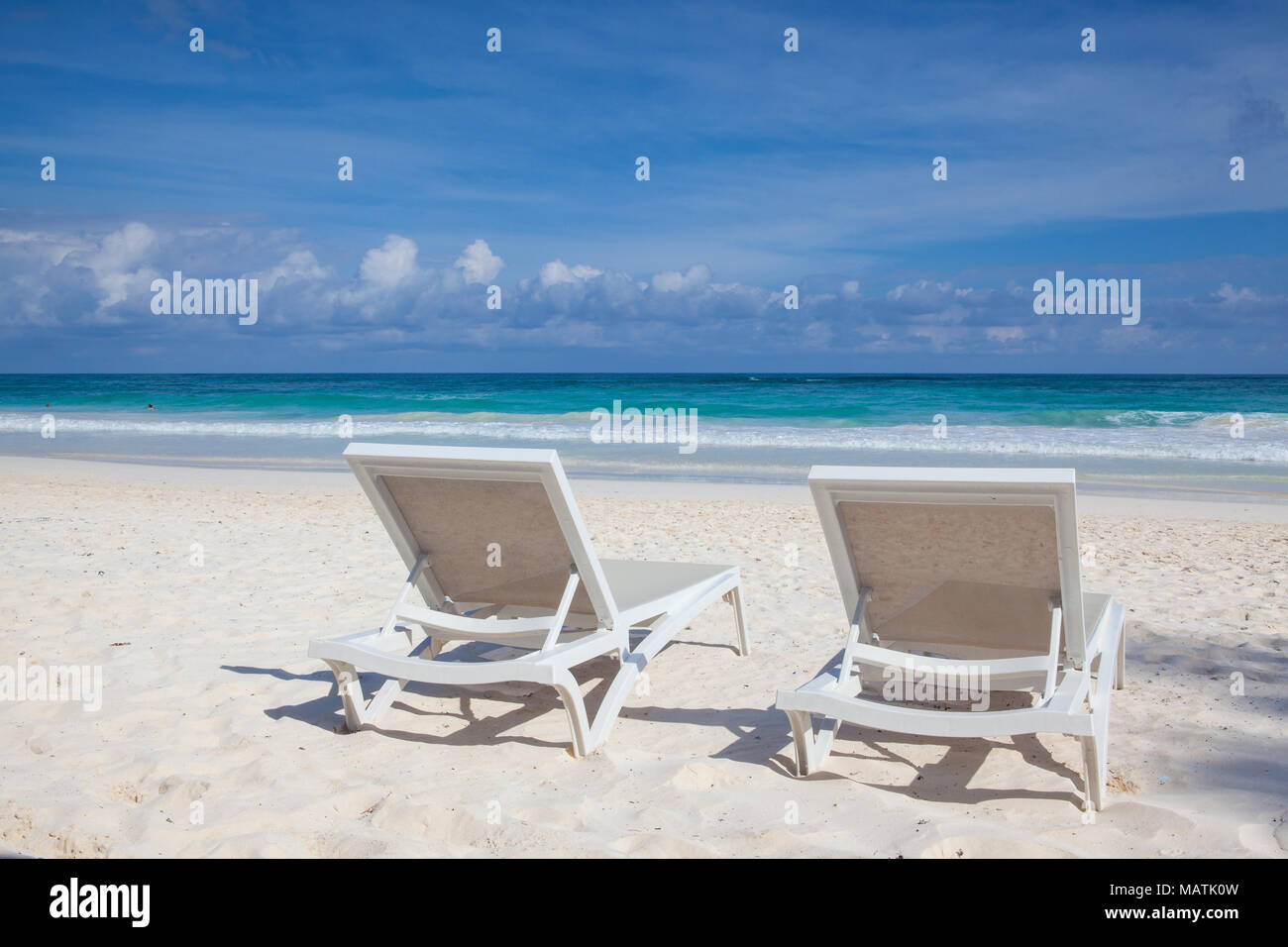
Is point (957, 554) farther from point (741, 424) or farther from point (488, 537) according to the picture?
point (741, 424)

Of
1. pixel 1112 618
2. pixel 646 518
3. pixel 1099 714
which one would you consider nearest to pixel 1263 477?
pixel 646 518

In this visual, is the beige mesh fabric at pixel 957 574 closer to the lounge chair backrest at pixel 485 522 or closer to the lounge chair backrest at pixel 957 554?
the lounge chair backrest at pixel 957 554

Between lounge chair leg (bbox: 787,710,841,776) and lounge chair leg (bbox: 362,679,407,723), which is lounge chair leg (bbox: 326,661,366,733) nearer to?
lounge chair leg (bbox: 362,679,407,723)

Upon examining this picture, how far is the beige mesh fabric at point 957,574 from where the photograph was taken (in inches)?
124

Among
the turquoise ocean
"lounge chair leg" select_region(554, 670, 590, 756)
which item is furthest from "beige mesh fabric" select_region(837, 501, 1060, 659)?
the turquoise ocean

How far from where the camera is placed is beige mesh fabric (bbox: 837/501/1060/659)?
3145 mm

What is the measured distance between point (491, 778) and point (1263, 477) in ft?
43.5

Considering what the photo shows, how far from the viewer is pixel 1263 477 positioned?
13.1 m

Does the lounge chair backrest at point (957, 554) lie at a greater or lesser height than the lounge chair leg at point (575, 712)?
greater

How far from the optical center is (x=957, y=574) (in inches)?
131

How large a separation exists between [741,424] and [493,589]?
22845 mm

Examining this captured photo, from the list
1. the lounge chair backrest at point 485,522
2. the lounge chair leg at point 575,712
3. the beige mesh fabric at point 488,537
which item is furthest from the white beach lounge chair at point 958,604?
the beige mesh fabric at point 488,537

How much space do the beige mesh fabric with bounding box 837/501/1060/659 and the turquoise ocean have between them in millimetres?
9744

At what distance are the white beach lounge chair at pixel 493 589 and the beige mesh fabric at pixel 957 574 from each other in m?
0.93
